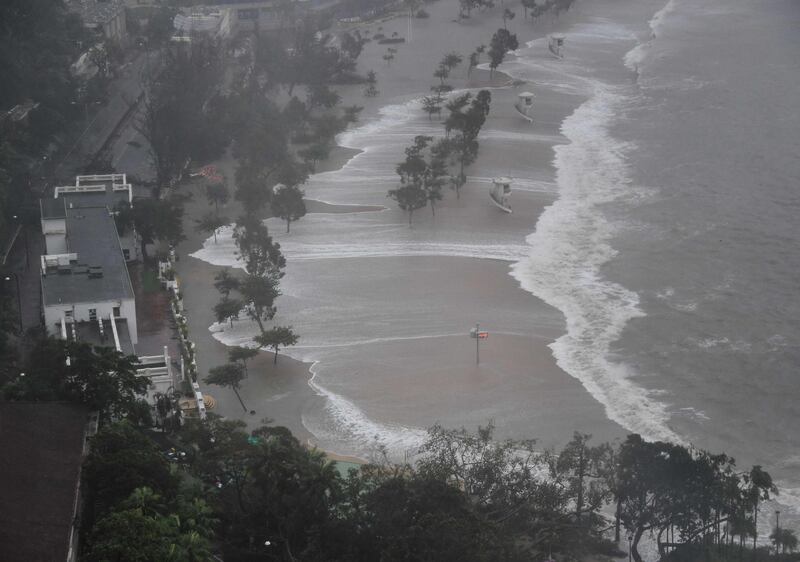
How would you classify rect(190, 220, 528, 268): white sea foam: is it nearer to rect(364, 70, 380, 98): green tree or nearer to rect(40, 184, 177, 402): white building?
rect(40, 184, 177, 402): white building

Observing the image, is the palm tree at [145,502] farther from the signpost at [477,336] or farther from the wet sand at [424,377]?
the signpost at [477,336]

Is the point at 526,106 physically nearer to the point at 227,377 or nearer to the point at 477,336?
the point at 477,336

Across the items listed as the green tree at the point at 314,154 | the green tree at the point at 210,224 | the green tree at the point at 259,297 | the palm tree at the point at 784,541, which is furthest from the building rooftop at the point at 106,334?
the green tree at the point at 314,154

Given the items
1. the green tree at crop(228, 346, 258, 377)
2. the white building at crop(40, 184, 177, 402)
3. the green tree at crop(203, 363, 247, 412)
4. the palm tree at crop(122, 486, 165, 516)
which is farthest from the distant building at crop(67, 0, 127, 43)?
the palm tree at crop(122, 486, 165, 516)

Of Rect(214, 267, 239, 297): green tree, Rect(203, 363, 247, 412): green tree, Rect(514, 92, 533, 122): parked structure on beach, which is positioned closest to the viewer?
Rect(203, 363, 247, 412): green tree

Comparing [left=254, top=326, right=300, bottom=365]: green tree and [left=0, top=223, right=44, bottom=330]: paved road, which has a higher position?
[left=0, top=223, right=44, bottom=330]: paved road

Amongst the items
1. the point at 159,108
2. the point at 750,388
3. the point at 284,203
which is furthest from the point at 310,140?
the point at 750,388

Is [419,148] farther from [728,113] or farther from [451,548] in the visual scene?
[451,548]
